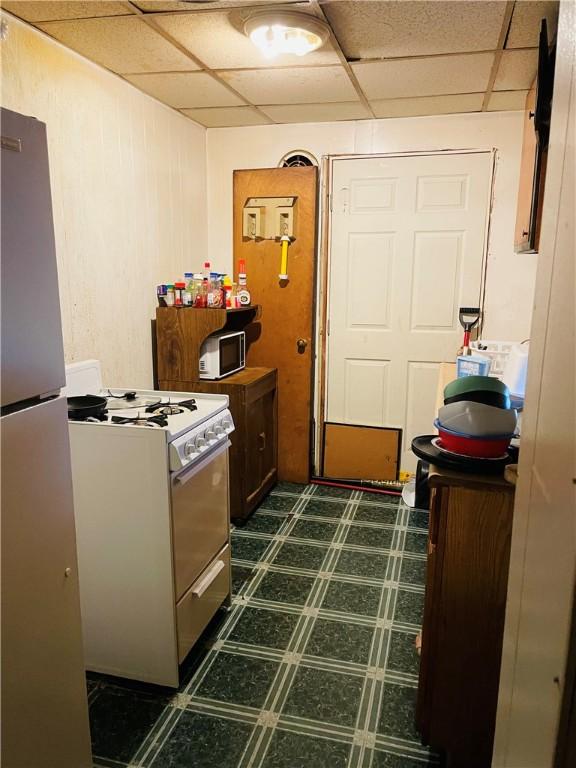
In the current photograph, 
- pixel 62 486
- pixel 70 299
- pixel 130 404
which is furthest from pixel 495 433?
pixel 70 299

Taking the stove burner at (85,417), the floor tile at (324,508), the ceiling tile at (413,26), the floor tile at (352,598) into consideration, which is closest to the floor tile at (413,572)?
the floor tile at (352,598)

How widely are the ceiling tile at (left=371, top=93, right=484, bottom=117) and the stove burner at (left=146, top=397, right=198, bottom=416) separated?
2.04 meters

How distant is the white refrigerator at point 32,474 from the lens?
115 centimetres

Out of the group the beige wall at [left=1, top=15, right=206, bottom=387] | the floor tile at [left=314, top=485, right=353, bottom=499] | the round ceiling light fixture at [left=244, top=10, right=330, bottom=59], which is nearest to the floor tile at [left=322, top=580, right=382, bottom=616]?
the floor tile at [left=314, top=485, right=353, bottom=499]

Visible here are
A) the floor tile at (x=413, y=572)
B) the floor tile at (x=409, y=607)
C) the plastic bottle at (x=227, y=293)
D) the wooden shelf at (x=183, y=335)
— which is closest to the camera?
the floor tile at (x=409, y=607)

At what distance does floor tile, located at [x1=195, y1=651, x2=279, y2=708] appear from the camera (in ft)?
6.53

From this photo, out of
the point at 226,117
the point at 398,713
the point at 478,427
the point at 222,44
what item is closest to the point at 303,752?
the point at 398,713

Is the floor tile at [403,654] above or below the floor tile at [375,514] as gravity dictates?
below

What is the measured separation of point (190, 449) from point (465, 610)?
1.05 metres

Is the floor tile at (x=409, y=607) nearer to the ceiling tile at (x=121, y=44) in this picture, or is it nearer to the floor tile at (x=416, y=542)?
the floor tile at (x=416, y=542)

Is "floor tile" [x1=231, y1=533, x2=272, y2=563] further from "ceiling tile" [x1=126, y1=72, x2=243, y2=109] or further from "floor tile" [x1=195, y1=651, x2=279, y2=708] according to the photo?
"ceiling tile" [x1=126, y1=72, x2=243, y2=109]

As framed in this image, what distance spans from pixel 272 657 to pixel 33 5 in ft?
8.50

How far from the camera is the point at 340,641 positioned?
2301mm

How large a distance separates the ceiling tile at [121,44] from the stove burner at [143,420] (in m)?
1.48
